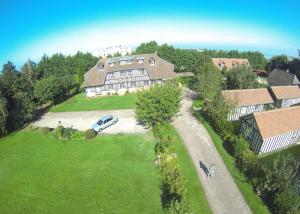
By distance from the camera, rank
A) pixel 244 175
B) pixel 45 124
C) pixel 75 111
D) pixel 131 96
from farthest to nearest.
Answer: pixel 131 96 → pixel 75 111 → pixel 45 124 → pixel 244 175

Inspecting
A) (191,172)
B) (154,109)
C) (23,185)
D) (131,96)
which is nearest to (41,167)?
(23,185)

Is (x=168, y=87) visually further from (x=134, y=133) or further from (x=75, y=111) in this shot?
(x=75, y=111)

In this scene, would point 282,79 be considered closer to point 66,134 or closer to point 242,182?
point 242,182

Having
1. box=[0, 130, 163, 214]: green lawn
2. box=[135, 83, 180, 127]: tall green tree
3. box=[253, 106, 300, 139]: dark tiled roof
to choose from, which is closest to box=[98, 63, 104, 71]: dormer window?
box=[0, 130, 163, 214]: green lawn

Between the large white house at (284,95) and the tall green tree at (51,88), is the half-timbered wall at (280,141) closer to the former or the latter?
the large white house at (284,95)

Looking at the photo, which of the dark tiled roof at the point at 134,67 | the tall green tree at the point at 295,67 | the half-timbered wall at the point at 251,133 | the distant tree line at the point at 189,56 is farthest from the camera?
the distant tree line at the point at 189,56

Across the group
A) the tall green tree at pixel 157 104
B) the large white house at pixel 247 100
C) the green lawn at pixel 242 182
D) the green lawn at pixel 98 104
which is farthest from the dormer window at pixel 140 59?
the green lawn at pixel 242 182

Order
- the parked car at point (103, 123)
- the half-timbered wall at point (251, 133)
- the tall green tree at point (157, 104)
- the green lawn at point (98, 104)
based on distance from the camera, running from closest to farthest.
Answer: the half-timbered wall at point (251, 133), the tall green tree at point (157, 104), the parked car at point (103, 123), the green lawn at point (98, 104)
